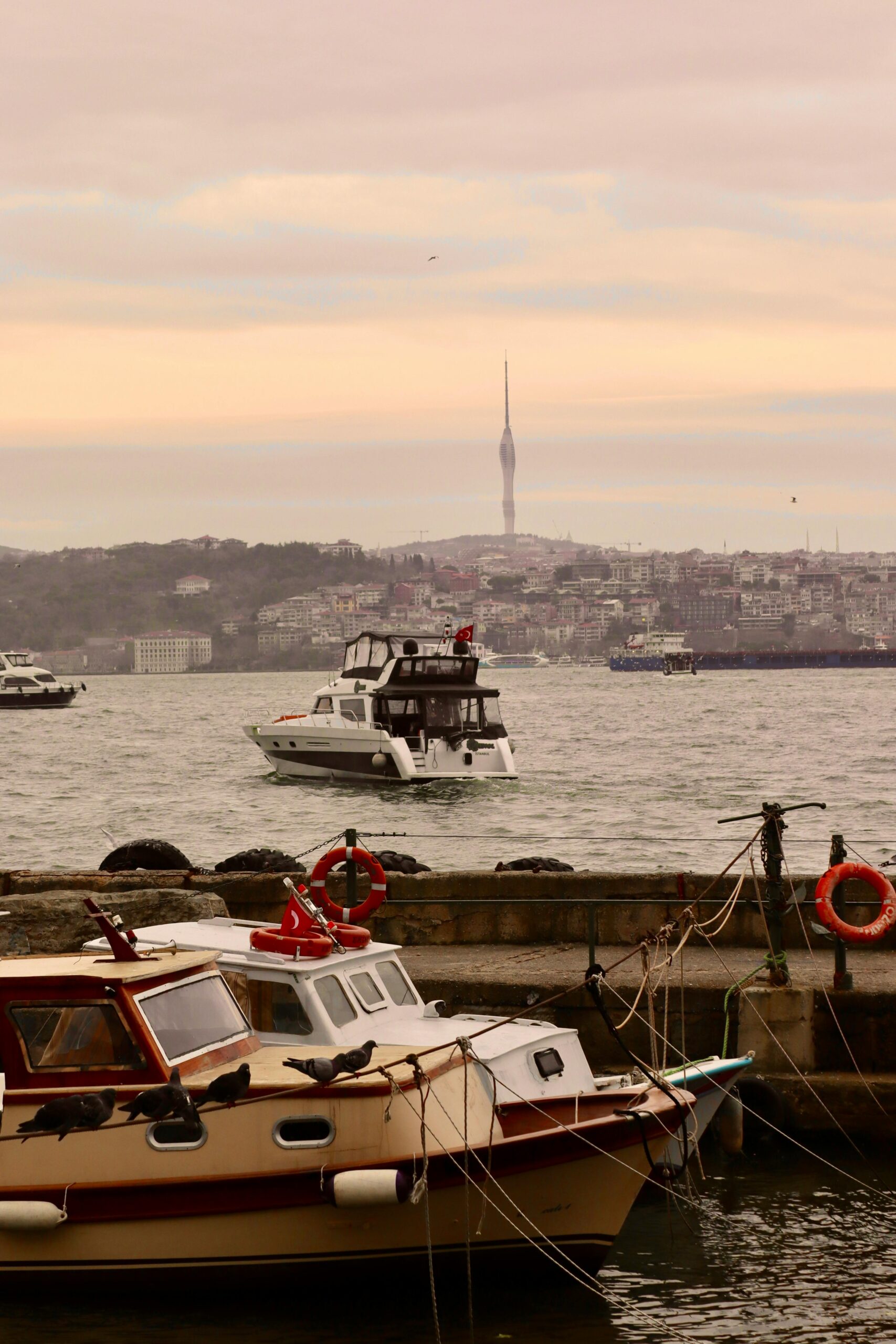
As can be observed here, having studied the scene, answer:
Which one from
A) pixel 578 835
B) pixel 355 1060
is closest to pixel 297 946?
pixel 355 1060

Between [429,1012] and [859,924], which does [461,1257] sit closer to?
[429,1012]

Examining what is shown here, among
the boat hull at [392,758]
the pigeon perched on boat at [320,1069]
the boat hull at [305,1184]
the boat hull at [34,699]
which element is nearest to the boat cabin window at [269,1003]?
the boat hull at [305,1184]

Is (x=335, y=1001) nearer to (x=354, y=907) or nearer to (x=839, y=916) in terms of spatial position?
(x=354, y=907)

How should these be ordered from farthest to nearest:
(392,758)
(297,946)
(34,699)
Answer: (34,699)
(392,758)
(297,946)

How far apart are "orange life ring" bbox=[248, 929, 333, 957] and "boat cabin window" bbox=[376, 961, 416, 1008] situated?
427 mm

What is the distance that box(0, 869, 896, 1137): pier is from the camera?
13.2 m

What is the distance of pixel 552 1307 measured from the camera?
33.8 feet

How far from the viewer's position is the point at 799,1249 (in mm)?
11172

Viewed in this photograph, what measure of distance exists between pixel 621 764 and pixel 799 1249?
5708cm

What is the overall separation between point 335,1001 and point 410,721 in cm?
4256

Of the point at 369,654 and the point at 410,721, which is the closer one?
the point at 410,721

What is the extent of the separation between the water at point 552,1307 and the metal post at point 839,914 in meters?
2.50

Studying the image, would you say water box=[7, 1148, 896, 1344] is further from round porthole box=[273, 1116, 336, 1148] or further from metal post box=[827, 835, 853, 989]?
metal post box=[827, 835, 853, 989]

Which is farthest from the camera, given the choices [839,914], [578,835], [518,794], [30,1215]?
[518,794]
